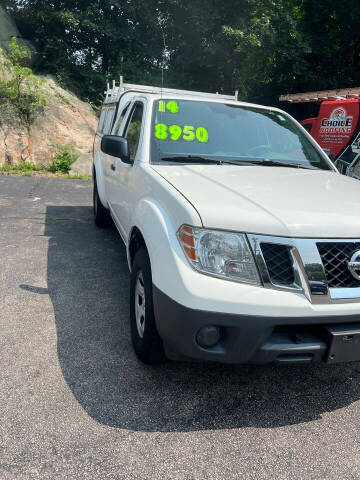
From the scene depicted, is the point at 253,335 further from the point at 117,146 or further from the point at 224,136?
the point at 224,136

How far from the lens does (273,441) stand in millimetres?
2158

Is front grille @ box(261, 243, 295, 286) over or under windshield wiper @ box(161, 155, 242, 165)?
under

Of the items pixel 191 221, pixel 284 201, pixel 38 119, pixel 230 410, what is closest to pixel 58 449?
pixel 230 410

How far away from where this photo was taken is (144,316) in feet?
8.31

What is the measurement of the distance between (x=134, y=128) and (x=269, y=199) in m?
1.84

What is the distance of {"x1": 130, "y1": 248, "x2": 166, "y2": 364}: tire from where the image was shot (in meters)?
2.48

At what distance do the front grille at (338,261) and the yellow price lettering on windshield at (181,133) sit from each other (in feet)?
5.50

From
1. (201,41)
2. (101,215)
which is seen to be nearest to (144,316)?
(101,215)

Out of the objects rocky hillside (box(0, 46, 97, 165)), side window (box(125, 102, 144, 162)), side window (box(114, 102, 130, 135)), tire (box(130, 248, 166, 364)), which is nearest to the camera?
tire (box(130, 248, 166, 364))

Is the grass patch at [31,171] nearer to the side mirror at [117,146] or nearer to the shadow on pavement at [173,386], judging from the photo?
the side mirror at [117,146]

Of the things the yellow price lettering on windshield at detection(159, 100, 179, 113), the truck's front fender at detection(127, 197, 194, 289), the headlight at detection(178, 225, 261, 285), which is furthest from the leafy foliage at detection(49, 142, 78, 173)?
the headlight at detection(178, 225, 261, 285)

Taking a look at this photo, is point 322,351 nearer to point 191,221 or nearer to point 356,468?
point 356,468

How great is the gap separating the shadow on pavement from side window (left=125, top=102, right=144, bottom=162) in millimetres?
1385

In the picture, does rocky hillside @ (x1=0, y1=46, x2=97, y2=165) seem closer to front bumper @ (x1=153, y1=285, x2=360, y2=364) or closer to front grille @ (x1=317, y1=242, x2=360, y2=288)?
front bumper @ (x1=153, y1=285, x2=360, y2=364)
